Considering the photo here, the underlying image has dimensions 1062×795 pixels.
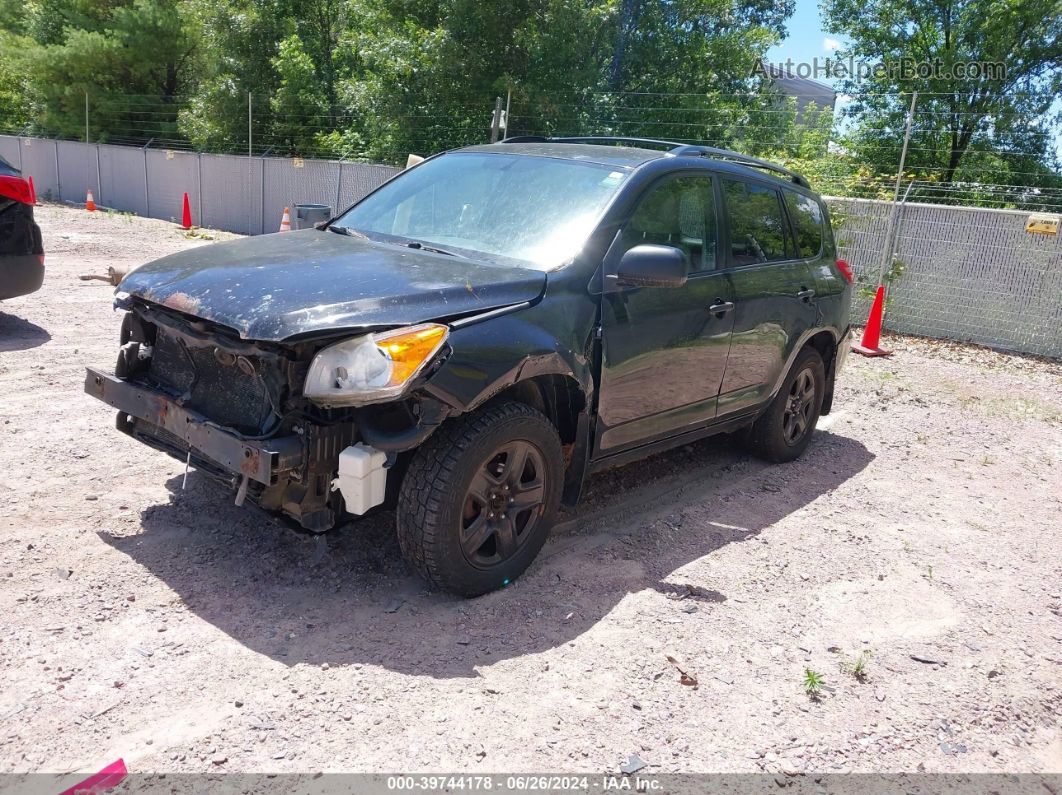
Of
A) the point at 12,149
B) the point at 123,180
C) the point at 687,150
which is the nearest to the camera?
the point at 687,150

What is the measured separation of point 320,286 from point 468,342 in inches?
24.4

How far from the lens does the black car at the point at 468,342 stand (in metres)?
3.28

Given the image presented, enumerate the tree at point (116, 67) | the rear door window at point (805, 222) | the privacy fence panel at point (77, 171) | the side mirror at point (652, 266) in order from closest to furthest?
the side mirror at point (652, 266), the rear door window at point (805, 222), the privacy fence panel at point (77, 171), the tree at point (116, 67)

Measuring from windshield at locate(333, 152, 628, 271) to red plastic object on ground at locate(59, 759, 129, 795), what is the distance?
247 cm

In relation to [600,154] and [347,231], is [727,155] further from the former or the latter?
[347,231]

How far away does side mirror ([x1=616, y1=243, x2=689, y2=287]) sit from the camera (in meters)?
3.84

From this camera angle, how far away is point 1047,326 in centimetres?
1001

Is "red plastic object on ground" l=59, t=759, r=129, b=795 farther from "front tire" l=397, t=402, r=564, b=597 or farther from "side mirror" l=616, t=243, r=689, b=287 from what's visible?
"side mirror" l=616, t=243, r=689, b=287

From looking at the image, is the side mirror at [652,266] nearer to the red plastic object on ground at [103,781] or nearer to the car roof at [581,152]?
the car roof at [581,152]

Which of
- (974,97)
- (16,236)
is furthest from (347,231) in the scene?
(974,97)

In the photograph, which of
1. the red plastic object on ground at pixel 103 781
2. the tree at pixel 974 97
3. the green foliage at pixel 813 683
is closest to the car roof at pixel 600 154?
the green foliage at pixel 813 683

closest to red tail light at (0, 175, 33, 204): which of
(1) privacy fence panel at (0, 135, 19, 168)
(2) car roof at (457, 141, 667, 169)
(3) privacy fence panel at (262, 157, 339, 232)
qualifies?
(2) car roof at (457, 141, 667, 169)

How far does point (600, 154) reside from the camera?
468cm

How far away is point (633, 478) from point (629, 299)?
5.27 feet
